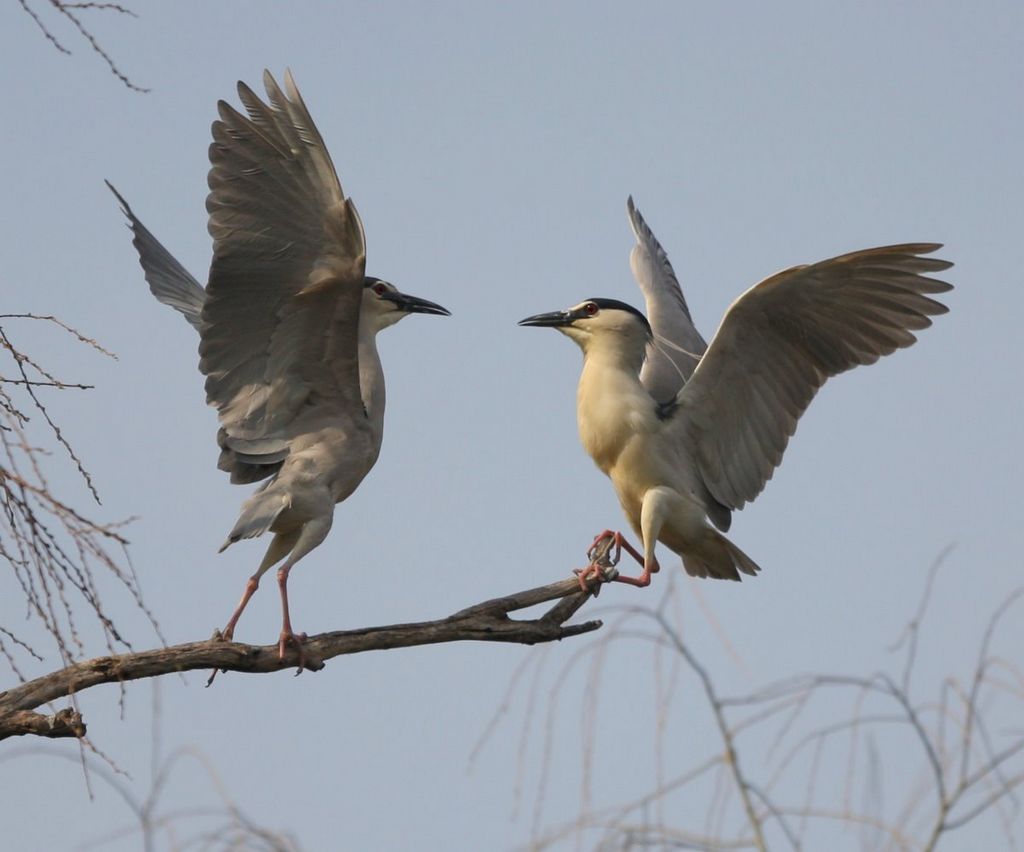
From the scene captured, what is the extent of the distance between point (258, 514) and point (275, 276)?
921 millimetres

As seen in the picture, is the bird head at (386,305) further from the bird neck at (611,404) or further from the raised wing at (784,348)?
the raised wing at (784,348)

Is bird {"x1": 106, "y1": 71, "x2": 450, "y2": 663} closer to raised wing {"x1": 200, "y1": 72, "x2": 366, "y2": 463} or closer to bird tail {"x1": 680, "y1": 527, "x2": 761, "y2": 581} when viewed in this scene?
raised wing {"x1": 200, "y1": 72, "x2": 366, "y2": 463}

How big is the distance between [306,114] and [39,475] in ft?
8.36

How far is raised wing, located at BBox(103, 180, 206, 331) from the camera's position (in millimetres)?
6973

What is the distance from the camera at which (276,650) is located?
4.72 metres

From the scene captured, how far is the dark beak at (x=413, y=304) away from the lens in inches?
255

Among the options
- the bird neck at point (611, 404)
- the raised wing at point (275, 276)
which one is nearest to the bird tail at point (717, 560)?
the bird neck at point (611, 404)

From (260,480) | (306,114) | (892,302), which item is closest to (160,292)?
(260,480)

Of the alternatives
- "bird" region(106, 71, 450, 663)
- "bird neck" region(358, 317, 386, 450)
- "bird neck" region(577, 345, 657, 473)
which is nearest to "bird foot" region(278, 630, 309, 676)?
"bird" region(106, 71, 450, 663)

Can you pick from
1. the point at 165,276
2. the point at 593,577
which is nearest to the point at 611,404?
the point at 593,577

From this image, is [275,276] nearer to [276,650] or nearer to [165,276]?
[276,650]

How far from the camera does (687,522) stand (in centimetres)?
609

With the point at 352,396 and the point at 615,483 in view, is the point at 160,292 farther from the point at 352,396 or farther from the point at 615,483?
the point at 615,483

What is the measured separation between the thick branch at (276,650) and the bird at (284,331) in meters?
0.13
